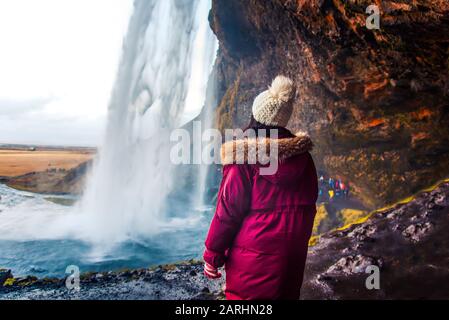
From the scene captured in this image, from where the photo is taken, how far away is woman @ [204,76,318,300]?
2.38 meters

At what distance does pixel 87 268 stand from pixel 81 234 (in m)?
3.13

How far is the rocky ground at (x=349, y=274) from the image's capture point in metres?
6.56

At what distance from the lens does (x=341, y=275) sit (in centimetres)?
733

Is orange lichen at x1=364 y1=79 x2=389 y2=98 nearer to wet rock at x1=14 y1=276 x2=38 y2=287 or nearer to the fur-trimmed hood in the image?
the fur-trimmed hood

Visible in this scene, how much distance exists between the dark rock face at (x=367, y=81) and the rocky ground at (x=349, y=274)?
2422 millimetres

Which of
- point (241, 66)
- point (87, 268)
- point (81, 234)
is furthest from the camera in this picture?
point (241, 66)

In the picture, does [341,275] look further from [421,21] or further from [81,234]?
[81,234]

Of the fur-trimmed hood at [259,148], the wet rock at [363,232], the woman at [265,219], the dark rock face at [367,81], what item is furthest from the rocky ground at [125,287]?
the dark rock face at [367,81]

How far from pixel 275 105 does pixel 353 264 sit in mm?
6334

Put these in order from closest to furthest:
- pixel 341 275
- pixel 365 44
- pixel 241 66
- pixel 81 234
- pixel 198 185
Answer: pixel 341 275
pixel 365 44
pixel 81 234
pixel 241 66
pixel 198 185

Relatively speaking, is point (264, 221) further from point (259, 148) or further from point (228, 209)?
point (259, 148)

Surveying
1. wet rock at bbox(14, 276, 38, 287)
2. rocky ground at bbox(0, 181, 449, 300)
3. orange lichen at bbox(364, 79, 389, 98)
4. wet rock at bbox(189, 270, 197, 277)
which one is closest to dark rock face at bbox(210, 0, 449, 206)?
orange lichen at bbox(364, 79, 389, 98)
